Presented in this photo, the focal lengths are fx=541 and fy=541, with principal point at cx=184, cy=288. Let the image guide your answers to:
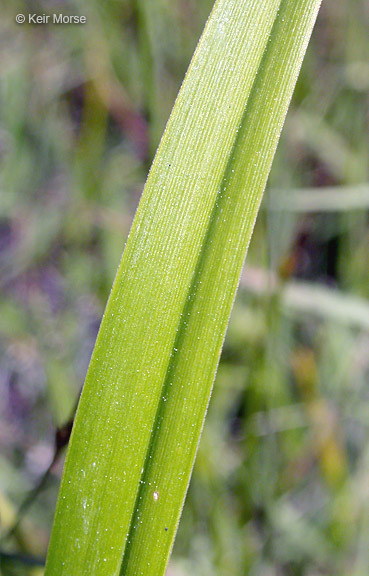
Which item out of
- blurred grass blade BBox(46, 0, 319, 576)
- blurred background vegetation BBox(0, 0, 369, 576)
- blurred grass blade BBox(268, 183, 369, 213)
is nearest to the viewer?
blurred grass blade BBox(46, 0, 319, 576)

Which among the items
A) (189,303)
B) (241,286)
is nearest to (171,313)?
(189,303)

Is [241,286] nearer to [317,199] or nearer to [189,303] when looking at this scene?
[317,199]

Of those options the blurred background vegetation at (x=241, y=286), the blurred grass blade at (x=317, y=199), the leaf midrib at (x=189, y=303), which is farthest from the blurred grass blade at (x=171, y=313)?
the blurred grass blade at (x=317, y=199)

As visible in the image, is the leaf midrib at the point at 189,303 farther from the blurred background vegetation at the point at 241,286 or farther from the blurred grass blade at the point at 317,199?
the blurred grass blade at the point at 317,199

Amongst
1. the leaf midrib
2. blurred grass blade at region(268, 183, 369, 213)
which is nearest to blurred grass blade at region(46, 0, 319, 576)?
the leaf midrib

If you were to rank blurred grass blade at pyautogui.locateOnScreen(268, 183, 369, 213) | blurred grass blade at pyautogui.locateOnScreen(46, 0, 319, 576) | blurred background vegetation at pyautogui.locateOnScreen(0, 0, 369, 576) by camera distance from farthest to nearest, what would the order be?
1. blurred grass blade at pyautogui.locateOnScreen(268, 183, 369, 213)
2. blurred background vegetation at pyautogui.locateOnScreen(0, 0, 369, 576)
3. blurred grass blade at pyautogui.locateOnScreen(46, 0, 319, 576)

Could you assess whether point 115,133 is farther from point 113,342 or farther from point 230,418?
point 113,342

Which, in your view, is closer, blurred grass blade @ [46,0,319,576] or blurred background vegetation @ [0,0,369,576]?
blurred grass blade @ [46,0,319,576]

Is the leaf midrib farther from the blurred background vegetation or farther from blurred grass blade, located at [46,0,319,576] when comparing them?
the blurred background vegetation
